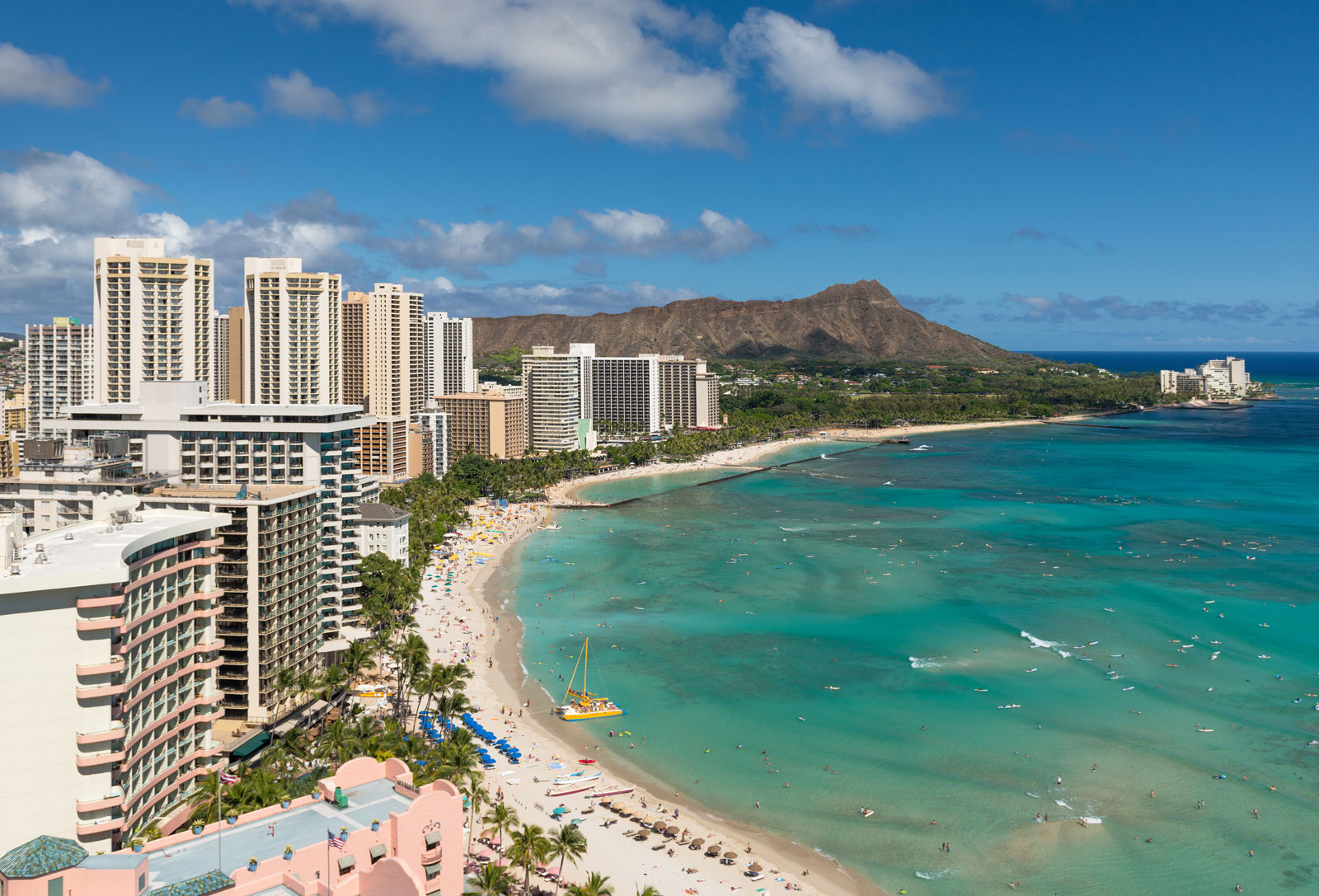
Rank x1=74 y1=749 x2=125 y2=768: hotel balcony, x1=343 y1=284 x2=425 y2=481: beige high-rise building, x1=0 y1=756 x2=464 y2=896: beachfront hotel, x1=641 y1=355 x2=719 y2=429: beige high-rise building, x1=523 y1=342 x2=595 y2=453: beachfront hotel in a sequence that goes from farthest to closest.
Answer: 1. x1=641 y1=355 x2=719 y2=429: beige high-rise building
2. x1=523 y1=342 x2=595 y2=453: beachfront hotel
3. x1=343 y1=284 x2=425 y2=481: beige high-rise building
4. x1=74 y1=749 x2=125 y2=768: hotel balcony
5. x1=0 y1=756 x2=464 y2=896: beachfront hotel

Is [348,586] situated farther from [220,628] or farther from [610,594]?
[610,594]

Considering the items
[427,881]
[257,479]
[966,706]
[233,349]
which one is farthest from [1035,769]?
[233,349]

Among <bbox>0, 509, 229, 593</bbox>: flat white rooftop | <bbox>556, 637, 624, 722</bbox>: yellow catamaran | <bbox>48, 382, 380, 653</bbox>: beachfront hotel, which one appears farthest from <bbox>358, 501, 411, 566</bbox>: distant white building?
<bbox>0, 509, 229, 593</bbox>: flat white rooftop

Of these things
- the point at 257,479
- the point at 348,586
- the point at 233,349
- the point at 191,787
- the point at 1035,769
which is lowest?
the point at 1035,769

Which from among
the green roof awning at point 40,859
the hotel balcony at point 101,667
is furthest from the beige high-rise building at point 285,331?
the green roof awning at point 40,859

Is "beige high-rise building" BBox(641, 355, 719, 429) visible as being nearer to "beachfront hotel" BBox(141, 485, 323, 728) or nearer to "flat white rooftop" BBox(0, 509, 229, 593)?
"beachfront hotel" BBox(141, 485, 323, 728)

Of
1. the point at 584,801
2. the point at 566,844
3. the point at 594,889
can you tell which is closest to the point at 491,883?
the point at 594,889

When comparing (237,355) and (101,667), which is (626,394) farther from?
(101,667)
